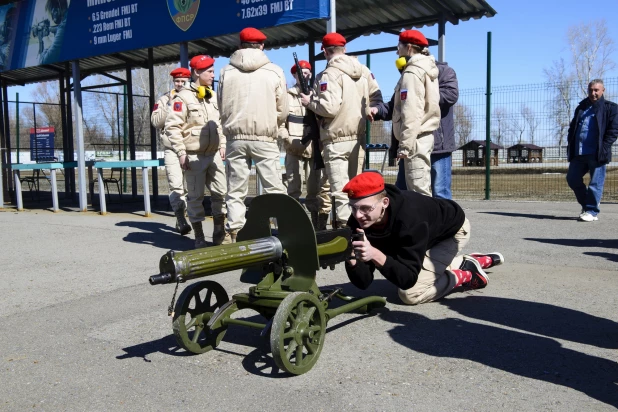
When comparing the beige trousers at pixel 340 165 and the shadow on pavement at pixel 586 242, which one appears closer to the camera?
the beige trousers at pixel 340 165

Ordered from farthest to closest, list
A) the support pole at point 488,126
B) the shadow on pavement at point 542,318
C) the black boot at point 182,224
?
the support pole at point 488,126 → the black boot at point 182,224 → the shadow on pavement at point 542,318

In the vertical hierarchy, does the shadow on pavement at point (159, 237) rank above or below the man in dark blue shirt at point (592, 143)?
below

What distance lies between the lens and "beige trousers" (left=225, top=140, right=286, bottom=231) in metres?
6.54

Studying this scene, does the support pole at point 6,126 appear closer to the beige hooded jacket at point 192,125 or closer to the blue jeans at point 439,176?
the beige hooded jacket at point 192,125

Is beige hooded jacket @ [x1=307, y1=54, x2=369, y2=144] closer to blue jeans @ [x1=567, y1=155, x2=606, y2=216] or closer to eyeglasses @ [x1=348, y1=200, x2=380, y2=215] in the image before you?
eyeglasses @ [x1=348, y1=200, x2=380, y2=215]

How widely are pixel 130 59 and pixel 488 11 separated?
26.1 feet

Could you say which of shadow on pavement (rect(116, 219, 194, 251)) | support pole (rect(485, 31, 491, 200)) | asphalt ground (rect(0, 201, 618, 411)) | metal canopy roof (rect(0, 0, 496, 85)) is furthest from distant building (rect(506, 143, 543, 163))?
asphalt ground (rect(0, 201, 618, 411))

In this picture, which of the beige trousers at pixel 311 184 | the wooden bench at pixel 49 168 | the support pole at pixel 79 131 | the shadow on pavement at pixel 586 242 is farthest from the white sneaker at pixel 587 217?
the wooden bench at pixel 49 168

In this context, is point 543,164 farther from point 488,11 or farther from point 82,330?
point 82,330

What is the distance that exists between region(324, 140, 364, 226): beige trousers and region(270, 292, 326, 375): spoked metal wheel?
293cm

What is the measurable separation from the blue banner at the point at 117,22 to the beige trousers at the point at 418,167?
9.80 feet

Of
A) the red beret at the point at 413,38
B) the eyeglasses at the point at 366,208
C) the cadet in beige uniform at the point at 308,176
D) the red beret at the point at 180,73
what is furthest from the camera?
the red beret at the point at 180,73

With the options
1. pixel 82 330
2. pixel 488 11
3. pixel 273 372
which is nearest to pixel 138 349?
pixel 82 330

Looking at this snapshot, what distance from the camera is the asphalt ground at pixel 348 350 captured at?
306 cm
